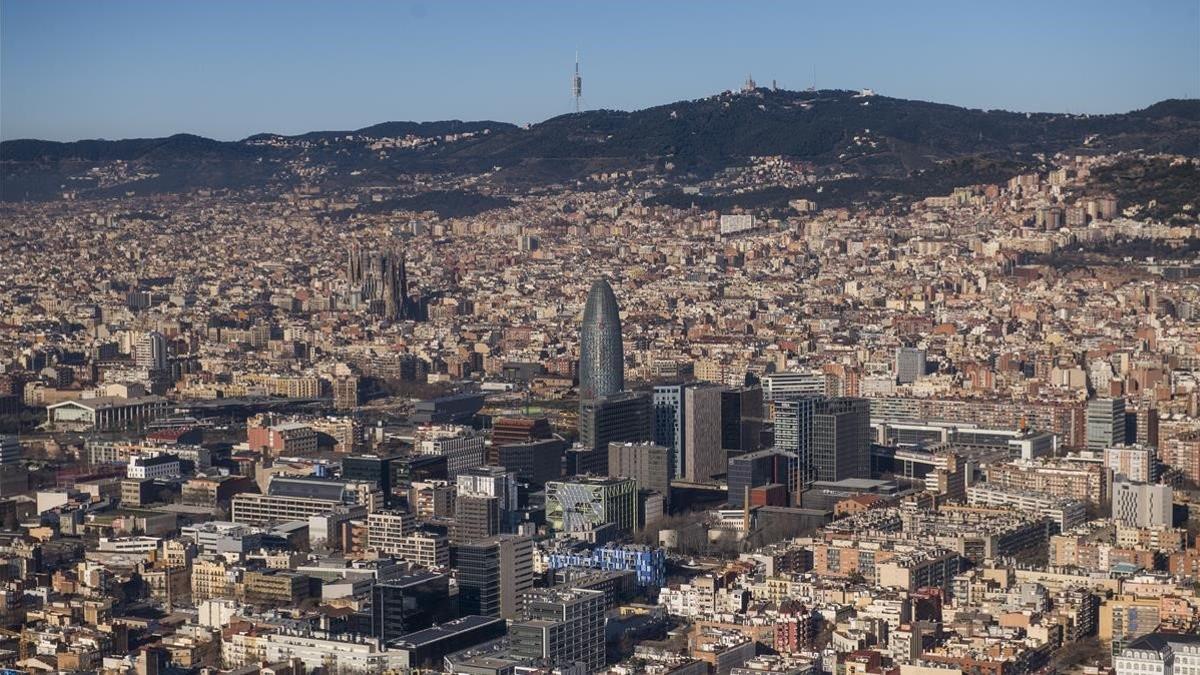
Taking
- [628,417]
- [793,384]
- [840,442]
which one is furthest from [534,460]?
[793,384]

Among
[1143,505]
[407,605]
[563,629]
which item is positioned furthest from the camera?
[1143,505]

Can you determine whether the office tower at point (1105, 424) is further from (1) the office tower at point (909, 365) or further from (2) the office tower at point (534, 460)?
(2) the office tower at point (534, 460)

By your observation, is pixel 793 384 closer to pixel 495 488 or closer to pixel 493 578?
pixel 495 488

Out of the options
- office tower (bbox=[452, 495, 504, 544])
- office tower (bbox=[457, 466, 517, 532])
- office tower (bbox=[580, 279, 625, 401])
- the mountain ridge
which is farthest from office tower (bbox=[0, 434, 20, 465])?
the mountain ridge

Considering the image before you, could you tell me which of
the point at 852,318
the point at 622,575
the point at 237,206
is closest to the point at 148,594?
the point at 622,575

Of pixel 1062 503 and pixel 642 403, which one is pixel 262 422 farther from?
pixel 1062 503

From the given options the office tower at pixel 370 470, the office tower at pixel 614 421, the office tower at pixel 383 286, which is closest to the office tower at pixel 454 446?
the office tower at pixel 370 470
